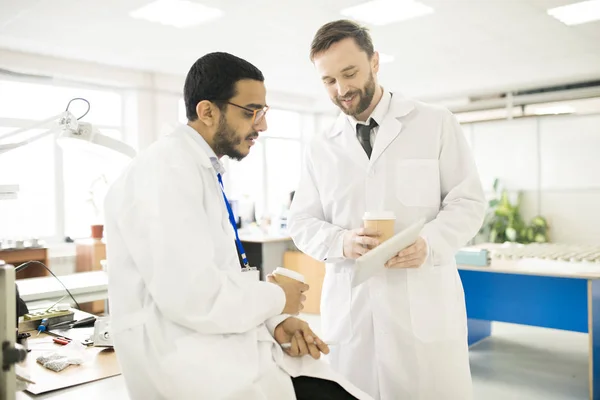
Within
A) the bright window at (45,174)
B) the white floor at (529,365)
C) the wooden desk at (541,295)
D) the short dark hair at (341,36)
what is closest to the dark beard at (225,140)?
the short dark hair at (341,36)

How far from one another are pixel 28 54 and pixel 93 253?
240cm

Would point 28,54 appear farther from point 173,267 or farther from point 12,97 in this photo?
point 173,267

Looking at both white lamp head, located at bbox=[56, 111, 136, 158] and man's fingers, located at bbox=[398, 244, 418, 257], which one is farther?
white lamp head, located at bbox=[56, 111, 136, 158]

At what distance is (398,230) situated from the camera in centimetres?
173

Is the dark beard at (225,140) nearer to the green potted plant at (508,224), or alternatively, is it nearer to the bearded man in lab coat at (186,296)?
the bearded man in lab coat at (186,296)

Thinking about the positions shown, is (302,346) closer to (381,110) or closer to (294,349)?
(294,349)

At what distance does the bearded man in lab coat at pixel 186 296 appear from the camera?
3.51ft

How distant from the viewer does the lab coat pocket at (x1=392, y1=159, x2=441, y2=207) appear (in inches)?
67.4

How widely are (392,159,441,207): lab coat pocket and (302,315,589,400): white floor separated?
2.16m

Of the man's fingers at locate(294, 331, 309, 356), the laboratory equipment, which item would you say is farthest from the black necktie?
the laboratory equipment

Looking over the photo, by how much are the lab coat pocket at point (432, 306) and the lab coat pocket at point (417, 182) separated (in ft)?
0.75

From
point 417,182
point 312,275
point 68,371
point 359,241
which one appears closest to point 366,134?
point 417,182

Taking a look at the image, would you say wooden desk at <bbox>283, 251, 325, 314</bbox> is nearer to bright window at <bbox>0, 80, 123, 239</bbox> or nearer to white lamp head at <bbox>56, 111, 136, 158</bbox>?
bright window at <bbox>0, 80, 123, 239</bbox>

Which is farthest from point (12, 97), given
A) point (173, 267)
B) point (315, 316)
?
point (173, 267)
